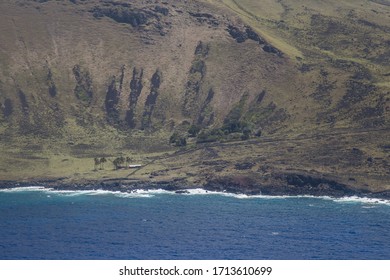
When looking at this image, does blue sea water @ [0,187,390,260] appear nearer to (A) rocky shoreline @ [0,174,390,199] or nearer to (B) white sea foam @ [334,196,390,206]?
(B) white sea foam @ [334,196,390,206]

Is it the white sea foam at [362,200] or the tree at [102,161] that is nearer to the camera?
the white sea foam at [362,200]

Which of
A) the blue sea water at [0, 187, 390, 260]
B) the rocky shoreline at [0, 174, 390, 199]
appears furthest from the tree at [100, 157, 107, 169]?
the blue sea water at [0, 187, 390, 260]

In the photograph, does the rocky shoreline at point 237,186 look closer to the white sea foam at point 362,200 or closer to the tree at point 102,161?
the white sea foam at point 362,200

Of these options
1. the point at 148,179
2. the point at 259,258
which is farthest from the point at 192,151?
the point at 259,258

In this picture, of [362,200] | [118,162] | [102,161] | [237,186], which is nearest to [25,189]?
[102,161]

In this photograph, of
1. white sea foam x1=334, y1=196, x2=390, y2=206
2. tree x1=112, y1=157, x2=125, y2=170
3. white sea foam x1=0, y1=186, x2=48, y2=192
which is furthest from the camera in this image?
tree x1=112, y1=157, x2=125, y2=170

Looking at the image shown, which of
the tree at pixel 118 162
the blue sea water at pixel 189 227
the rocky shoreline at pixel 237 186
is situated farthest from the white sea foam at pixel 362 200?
the tree at pixel 118 162

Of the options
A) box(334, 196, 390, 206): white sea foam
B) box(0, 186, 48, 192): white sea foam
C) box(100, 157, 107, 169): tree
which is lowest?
box(0, 186, 48, 192): white sea foam
